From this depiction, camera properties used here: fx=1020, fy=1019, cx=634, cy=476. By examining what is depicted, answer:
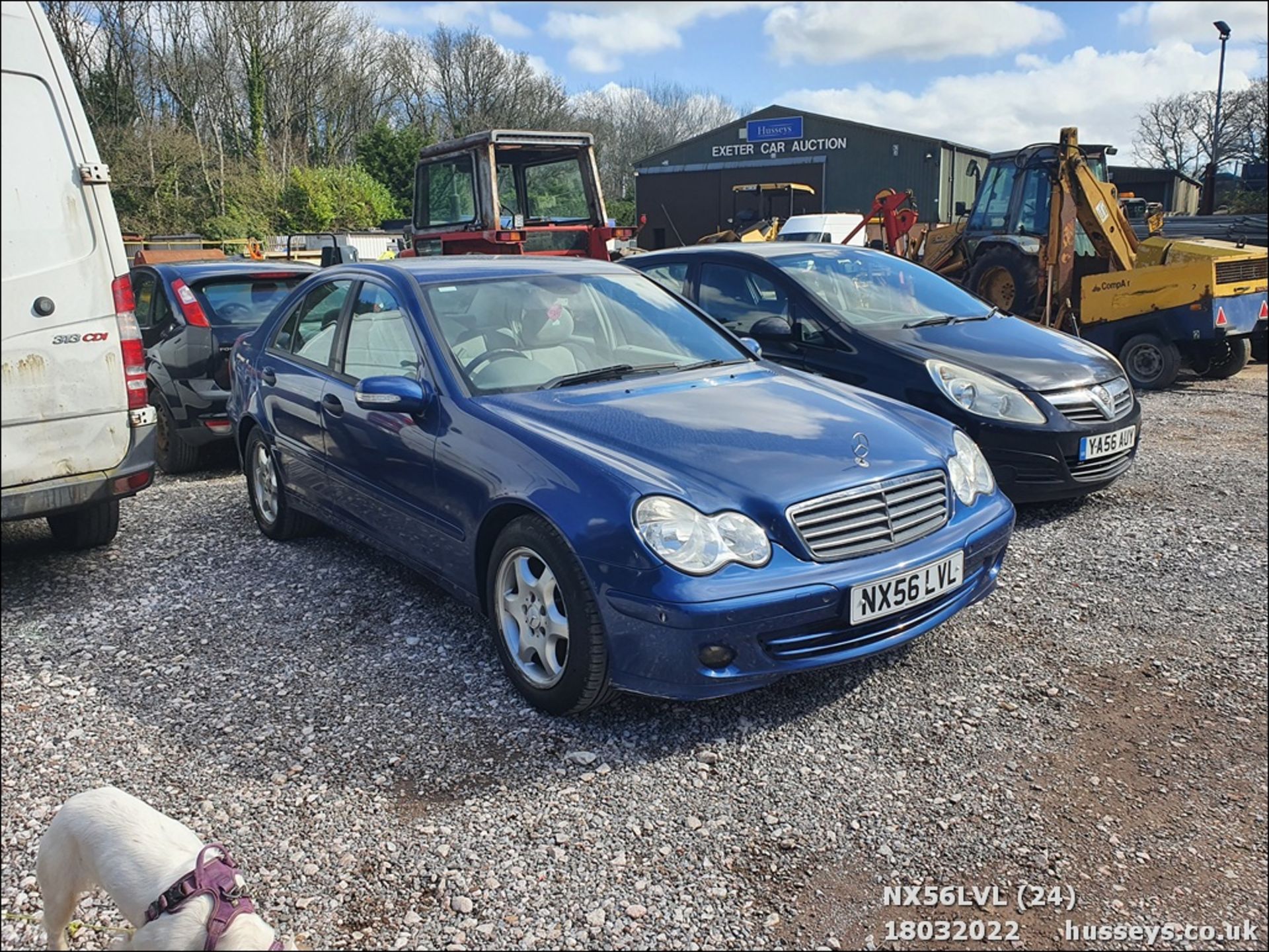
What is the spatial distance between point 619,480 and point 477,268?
1844 millimetres

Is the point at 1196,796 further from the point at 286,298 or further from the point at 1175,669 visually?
the point at 286,298

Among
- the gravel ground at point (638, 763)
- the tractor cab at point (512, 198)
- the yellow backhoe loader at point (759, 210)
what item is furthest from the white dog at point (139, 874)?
the yellow backhoe loader at point (759, 210)

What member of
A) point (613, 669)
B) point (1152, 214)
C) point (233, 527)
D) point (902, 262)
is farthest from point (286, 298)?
point (1152, 214)

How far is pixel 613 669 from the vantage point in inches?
124

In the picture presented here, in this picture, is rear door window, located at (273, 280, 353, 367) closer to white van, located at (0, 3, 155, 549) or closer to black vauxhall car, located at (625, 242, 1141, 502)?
black vauxhall car, located at (625, 242, 1141, 502)

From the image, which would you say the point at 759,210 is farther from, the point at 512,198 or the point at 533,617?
the point at 533,617

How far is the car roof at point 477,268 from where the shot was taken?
4.46 meters

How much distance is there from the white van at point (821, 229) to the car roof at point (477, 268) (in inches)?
617

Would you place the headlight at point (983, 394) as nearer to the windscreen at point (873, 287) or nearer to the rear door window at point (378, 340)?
the windscreen at point (873, 287)

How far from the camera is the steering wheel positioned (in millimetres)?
4023

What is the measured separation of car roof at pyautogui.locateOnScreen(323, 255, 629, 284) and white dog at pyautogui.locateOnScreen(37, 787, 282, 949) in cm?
373

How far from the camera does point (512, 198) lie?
1086cm

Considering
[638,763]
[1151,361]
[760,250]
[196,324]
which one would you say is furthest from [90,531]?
[1151,361]

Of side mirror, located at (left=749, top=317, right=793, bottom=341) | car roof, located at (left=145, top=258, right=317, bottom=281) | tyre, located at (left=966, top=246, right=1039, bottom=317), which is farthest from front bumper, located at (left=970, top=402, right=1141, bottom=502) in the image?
tyre, located at (left=966, top=246, right=1039, bottom=317)
